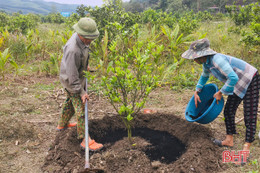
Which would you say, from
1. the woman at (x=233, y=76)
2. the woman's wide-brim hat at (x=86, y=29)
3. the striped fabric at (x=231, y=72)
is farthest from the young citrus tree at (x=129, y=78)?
the striped fabric at (x=231, y=72)

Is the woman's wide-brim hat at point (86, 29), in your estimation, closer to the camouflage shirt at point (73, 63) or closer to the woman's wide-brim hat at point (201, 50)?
the camouflage shirt at point (73, 63)

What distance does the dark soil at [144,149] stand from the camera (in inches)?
96.0

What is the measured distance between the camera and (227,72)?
231cm

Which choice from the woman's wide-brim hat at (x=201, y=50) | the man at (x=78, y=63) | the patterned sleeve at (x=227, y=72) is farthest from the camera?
the man at (x=78, y=63)

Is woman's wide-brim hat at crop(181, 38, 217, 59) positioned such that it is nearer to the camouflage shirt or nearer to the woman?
the woman

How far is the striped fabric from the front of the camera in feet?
7.59

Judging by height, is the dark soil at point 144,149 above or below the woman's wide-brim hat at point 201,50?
below

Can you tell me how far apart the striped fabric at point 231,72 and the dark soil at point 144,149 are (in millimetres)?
790

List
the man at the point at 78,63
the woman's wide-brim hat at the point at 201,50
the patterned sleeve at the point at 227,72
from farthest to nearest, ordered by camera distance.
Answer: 1. the man at the point at 78,63
2. the woman's wide-brim hat at the point at 201,50
3. the patterned sleeve at the point at 227,72

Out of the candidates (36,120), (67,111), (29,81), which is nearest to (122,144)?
(67,111)

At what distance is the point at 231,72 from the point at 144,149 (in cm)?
141

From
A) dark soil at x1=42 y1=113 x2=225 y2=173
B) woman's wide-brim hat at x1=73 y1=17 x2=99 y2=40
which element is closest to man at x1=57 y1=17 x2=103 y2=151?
woman's wide-brim hat at x1=73 y1=17 x2=99 y2=40

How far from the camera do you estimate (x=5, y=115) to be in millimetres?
3543

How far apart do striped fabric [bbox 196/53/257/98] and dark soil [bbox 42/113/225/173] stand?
79cm
